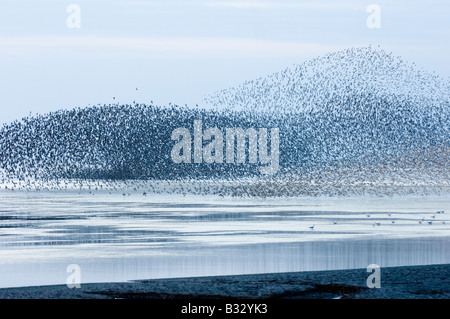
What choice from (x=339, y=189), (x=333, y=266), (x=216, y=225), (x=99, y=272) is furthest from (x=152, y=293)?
(x=339, y=189)

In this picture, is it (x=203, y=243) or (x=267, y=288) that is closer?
(x=267, y=288)

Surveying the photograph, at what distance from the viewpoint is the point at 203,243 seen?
15.0m

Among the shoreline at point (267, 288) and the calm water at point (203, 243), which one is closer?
the shoreline at point (267, 288)

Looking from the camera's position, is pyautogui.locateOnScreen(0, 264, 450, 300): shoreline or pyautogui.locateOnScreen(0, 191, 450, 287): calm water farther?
pyautogui.locateOnScreen(0, 191, 450, 287): calm water

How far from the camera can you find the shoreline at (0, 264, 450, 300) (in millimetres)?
9055

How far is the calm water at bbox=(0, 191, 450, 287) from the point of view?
11531 mm

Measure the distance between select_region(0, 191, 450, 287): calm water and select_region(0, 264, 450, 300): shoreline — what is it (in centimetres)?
70

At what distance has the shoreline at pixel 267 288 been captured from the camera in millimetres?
9055

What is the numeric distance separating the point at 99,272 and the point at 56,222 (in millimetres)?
9473

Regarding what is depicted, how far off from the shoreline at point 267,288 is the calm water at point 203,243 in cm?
70

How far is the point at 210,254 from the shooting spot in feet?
43.2

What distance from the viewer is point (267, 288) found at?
955 cm

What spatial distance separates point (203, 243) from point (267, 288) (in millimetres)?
5495
